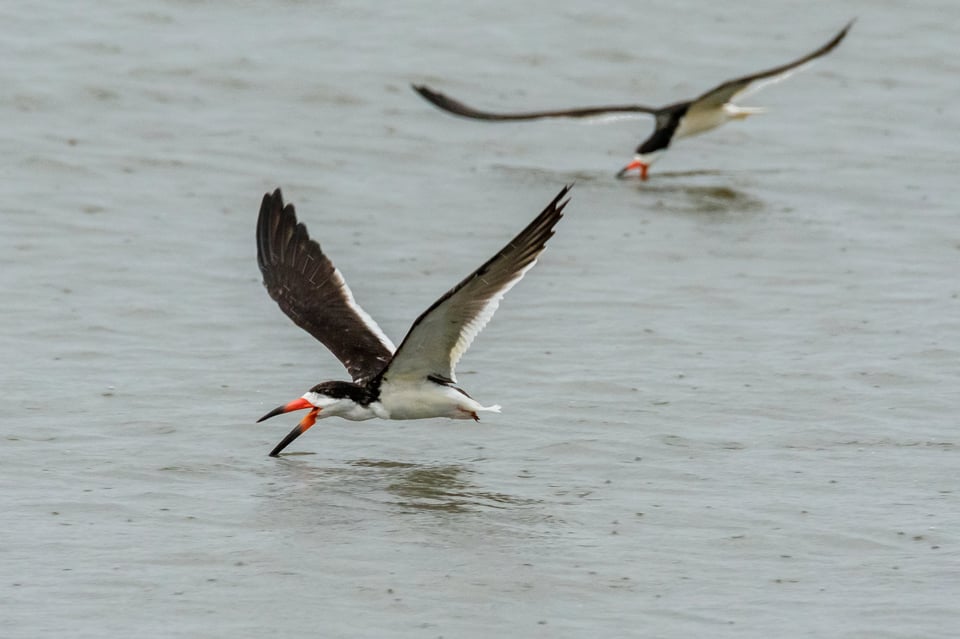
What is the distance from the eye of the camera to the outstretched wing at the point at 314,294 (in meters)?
9.12

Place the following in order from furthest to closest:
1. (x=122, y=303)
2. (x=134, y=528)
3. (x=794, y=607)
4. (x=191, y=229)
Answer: (x=191, y=229)
(x=122, y=303)
(x=134, y=528)
(x=794, y=607)

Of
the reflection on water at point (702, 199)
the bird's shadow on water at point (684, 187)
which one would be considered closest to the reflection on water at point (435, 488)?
the bird's shadow on water at point (684, 187)

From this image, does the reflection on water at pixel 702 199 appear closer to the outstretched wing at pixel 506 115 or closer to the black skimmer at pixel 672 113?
the black skimmer at pixel 672 113

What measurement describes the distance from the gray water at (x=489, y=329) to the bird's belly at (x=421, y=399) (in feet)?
0.98

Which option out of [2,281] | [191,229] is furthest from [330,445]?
[191,229]

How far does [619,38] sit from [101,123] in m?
6.69

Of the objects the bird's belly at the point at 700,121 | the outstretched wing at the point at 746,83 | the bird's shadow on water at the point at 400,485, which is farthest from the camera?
the bird's belly at the point at 700,121

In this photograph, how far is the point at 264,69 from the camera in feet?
Answer: 58.1

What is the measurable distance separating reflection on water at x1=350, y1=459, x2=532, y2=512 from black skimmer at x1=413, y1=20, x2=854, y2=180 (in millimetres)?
7505

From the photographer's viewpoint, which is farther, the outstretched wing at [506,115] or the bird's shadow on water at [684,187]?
the outstretched wing at [506,115]

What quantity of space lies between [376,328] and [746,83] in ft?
22.7

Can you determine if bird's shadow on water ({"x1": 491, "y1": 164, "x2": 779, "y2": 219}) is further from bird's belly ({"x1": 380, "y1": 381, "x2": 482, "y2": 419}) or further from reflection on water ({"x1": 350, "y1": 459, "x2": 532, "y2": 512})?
reflection on water ({"x1": 350, "y1": 459, "x2": 532, "y2": 512})

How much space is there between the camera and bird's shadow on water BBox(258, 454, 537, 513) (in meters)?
7.86

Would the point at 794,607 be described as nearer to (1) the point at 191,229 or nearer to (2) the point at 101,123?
(1) the point at 191,229
